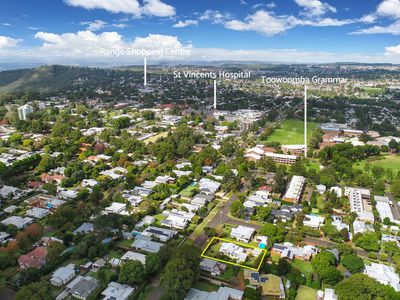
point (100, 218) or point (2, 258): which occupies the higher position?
point (100, 218)

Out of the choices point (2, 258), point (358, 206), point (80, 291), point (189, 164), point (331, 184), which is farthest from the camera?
point (189, 164)

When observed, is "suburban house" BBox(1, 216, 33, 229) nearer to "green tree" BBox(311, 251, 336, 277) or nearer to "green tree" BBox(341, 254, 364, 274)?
"green tree" BBox(311, 251, 336, 277)

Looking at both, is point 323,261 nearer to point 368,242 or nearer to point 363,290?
point 363,290

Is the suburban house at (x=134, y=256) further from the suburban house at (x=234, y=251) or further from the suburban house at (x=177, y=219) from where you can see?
the suburban house at (x=234, y=251)

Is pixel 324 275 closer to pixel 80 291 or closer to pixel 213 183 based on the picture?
pixel 80 291

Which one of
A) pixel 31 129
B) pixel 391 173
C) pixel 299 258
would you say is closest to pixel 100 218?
pixel 299 258

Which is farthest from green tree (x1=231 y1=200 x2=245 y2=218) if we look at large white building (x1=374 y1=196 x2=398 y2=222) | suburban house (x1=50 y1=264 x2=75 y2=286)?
suburban house (x1=50 y1=264 x2=75 y2=286)

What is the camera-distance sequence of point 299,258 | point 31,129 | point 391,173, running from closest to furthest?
point 299,258 → point 391,173 → point 31,129
